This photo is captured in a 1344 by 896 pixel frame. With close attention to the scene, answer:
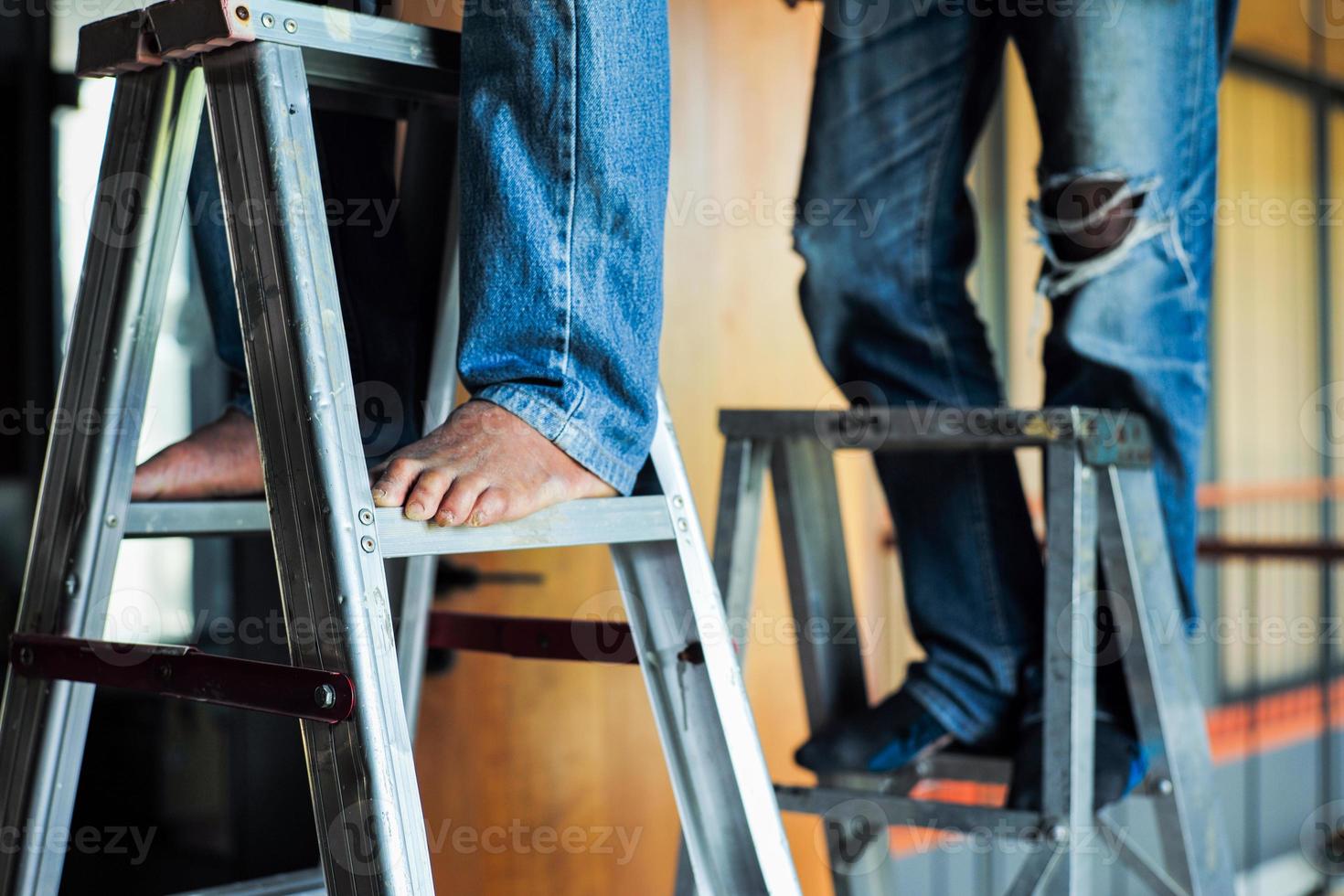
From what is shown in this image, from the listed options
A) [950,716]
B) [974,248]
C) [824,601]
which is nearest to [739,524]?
[824,601]

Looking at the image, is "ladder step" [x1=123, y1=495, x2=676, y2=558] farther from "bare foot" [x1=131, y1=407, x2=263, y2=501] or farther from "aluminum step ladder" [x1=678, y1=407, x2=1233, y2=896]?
"aluminum step ladder" [x1=678, y1=407, x2=1233, y2=896]

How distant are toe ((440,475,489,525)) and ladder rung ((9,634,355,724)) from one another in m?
0.11

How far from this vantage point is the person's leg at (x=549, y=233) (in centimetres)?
79

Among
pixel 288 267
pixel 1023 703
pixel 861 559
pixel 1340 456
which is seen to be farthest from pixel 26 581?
pixel 1340 456

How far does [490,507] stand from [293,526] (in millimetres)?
106

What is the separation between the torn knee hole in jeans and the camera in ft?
3.72

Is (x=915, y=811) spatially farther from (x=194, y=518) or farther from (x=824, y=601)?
(x=194, y=518)

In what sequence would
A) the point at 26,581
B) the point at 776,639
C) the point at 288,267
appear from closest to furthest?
1. the point at 288,267
2. the point at 26,581
3. the point at 776,639

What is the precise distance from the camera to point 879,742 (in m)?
1.18

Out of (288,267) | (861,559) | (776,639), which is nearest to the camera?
(288,267)

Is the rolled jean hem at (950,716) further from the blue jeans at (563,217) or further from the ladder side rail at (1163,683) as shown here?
the blue jeans at (563,217)

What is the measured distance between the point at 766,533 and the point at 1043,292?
1271 mm

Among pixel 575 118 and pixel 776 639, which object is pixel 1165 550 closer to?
pixel 575 118

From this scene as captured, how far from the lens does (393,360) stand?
1102 mm
